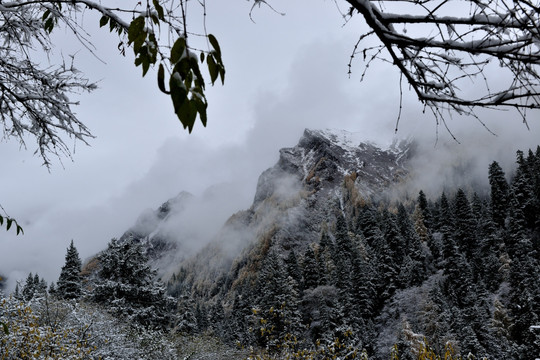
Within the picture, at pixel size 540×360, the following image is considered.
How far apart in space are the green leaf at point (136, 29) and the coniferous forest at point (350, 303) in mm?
5513

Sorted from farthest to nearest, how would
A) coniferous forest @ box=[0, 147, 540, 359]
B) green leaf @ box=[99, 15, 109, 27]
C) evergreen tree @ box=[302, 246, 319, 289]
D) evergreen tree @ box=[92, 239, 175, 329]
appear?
1. evergreen tree @ box=[302, 246, 319, 289]
2. evergreen tree @ box=[92, 239, 175, 329]
3. coniferous forest @ box=[0, 147, 540, 359]
4. green leaf @ box=[99, 15, 109, 27]

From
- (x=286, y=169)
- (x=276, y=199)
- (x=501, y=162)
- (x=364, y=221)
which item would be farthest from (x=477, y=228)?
(x=286, y=169)

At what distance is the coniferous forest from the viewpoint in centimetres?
738

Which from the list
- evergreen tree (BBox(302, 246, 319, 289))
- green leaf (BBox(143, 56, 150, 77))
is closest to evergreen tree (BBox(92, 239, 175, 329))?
green leaf (BBox(143, 56, 150, 77))

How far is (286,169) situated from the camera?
14125 cm

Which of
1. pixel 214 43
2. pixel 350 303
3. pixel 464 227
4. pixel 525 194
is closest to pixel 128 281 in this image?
pixel 350 303

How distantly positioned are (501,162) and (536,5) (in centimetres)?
11845

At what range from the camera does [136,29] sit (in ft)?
3.93

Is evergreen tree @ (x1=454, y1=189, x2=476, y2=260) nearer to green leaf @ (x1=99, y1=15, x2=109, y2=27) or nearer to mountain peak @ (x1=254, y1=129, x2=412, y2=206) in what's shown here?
green leaf @ (x1=99, y1=15, x2=109, y2=27)

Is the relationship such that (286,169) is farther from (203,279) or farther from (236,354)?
(236,354)

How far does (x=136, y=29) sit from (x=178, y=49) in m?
0.26

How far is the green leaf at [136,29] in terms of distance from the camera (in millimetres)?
1185

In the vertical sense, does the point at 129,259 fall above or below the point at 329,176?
→ below

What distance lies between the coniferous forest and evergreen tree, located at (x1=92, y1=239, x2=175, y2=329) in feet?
0.26
